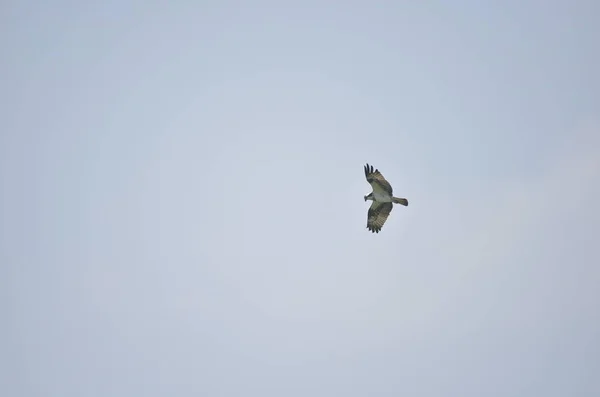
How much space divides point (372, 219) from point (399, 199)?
3518 millimetres

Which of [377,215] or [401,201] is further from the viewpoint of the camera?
[377,215]

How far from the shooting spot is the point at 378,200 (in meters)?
57.4

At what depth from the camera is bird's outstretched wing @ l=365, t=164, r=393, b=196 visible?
5528 cm

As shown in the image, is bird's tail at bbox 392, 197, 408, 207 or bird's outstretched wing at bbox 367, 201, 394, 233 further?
bird's outstretched wing at bbox 367, 201, 394, 233

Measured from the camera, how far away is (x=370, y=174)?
5556 cm

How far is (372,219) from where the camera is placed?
193 feet

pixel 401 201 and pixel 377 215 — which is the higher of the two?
pixel 377 215

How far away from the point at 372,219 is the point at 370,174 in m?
4.41

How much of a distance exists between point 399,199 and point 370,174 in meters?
2.61

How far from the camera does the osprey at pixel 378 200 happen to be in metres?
55.4

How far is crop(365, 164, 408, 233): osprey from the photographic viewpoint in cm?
5544

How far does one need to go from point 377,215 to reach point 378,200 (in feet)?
5.07

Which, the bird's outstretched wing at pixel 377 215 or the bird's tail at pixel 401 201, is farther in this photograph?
the bird's outstretched wing at pixel 377 215

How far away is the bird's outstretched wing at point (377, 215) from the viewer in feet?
190
